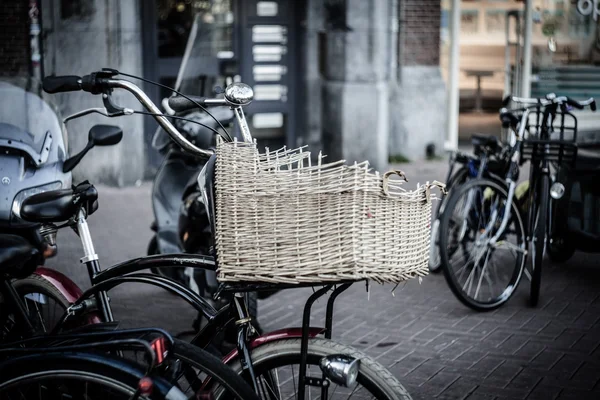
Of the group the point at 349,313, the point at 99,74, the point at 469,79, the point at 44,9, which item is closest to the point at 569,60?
the point at 469,79

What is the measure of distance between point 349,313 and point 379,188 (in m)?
3.33

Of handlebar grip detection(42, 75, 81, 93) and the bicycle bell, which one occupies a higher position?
handlebar grip detection(42, 75, 81, 93)

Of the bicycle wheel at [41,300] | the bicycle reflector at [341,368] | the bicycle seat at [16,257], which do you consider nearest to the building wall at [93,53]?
the bicycle wheel at [41,300]

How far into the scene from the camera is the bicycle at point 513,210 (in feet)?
19.6

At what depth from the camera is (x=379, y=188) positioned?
279 centimetres

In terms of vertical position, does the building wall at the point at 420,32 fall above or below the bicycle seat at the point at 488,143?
above

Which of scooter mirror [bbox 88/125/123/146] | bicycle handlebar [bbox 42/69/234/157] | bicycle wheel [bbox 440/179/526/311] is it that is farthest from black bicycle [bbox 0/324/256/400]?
bicycle wheel [bbox 440/179/526/311]

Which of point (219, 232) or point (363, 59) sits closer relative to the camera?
point (219, 232)

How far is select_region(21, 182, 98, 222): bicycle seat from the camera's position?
3600 mm

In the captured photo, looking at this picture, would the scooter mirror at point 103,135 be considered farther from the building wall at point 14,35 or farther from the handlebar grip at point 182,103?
the building wall at point 14,35

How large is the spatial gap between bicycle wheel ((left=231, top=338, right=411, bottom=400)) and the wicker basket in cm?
30

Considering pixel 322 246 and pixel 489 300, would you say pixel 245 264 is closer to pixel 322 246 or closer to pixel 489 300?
pixel 322 246

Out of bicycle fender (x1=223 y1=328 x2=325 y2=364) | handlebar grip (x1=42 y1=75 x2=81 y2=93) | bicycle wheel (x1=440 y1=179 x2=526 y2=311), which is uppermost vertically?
handlebar grip (x1=42 y1=75 x2=81 y2=93)

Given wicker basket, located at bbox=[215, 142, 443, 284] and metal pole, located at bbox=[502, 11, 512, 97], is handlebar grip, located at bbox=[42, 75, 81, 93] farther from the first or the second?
metal pole, located at bbox=[502, 11, 512, 97]
